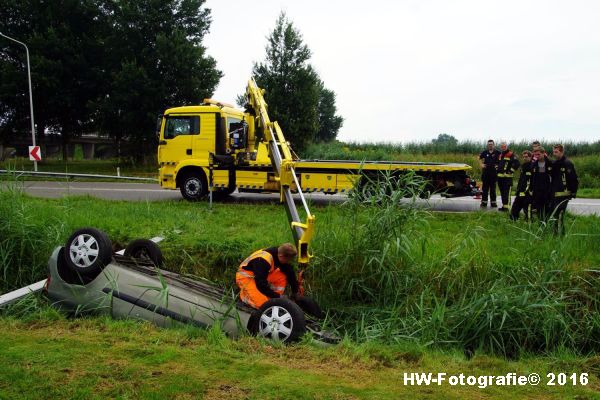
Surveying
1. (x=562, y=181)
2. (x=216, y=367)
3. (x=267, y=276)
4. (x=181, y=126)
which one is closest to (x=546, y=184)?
(x=562, y=181)

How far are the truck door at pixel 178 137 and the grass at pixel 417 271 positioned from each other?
5.05m

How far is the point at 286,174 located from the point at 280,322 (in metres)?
5.07

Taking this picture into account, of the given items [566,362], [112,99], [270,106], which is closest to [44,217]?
[566,362]

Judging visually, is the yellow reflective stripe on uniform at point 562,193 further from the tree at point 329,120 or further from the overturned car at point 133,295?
the tree at point 329,120

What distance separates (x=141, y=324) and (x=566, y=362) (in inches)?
161

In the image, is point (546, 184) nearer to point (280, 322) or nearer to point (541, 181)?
point (541, 181)

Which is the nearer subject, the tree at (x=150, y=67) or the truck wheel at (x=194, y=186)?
the truck wheel at (x=194, y=186)

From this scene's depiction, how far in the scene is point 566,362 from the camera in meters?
4.67

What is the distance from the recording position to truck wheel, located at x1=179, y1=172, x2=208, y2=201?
44.2 ft

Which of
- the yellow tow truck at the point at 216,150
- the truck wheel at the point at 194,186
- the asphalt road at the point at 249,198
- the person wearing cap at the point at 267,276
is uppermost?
the yellow tow truck at the point at 216,150

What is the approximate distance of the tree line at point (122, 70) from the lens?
933 inches

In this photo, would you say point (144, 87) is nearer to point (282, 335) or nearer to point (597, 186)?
point (597, 186)

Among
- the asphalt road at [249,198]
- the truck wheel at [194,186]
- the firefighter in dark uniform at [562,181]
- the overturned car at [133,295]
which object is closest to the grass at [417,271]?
the firefighter in dark uniform at [562,181]

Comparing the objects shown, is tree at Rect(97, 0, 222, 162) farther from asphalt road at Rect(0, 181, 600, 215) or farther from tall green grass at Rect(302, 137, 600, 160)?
asphalt road at Rect(0, 181, 600, 215)
